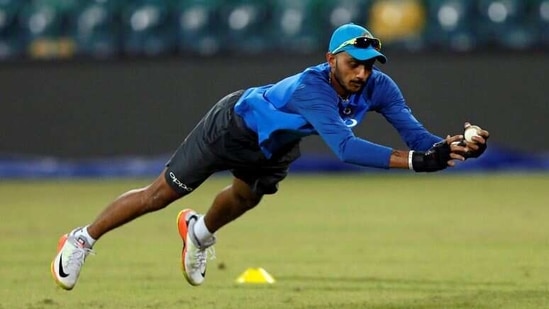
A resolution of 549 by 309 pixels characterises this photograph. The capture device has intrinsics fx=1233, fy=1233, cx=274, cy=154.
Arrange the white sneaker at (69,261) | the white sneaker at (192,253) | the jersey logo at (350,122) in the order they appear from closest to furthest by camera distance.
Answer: the jersey logo at (350,122)
the white sneaker at (69,261)
the white sneaker at (192,253)

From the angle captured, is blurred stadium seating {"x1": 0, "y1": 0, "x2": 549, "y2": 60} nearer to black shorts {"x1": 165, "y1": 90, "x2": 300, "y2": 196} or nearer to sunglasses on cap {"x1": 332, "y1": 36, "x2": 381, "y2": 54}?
black shorts {"x1": 165, "y1": 90, "x2": 300, "y2": 196}

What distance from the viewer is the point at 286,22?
21.1 m

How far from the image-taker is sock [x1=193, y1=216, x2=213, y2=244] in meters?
9.59

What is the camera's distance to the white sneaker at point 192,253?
940cm

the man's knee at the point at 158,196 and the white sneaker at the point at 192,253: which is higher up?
the man's knee at the point at 158,196

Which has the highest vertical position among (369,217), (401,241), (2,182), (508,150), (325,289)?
(325,289)

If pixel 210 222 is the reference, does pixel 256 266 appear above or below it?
below

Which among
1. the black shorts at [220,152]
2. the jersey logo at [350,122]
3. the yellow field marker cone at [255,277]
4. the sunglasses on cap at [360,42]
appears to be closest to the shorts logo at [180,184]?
the black shorts at [220,152]

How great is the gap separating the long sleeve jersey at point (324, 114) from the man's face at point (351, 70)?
0.11 meters

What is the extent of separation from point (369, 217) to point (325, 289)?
5.57 m

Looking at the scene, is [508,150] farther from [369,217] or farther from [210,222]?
[210,222]

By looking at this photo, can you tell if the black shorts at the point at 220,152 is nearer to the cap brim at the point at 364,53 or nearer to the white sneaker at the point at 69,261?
the white sneaker at the point at 69,261

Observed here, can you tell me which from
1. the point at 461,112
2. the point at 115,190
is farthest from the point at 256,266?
the point at 461,112

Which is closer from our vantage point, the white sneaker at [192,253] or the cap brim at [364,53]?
the cap brim at [364,53]
